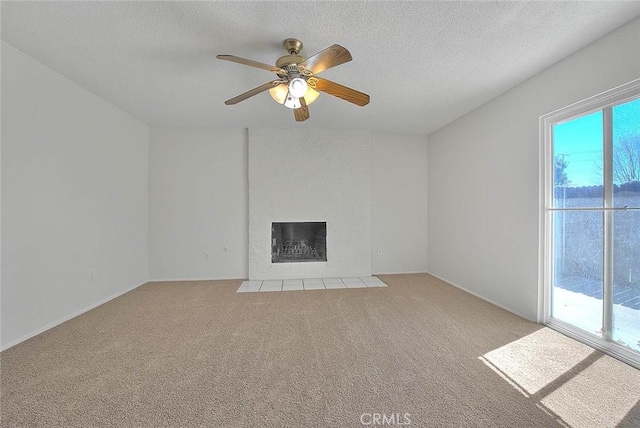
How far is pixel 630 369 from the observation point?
1914 mm

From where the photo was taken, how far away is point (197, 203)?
4.46 m

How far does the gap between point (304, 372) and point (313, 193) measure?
10.1ft

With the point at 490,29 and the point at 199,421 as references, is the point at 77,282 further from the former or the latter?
the point at 490,29

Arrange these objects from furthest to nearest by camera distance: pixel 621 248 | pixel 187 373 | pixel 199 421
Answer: pixel 621 248 < pixel 187 373 < pixel 199 421

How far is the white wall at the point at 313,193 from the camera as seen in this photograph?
4508mm

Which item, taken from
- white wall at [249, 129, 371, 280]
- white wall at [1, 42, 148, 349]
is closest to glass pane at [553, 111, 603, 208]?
white wall at [249, 129, 371, 280]

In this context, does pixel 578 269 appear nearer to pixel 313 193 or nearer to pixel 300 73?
pixel 300 73

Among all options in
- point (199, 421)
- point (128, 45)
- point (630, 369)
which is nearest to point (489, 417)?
point (630, 369)

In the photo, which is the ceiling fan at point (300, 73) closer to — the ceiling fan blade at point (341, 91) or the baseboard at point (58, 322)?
the ceiling fan blade at point (341, 91)

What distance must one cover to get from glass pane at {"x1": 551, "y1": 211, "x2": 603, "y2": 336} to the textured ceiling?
4.84ft

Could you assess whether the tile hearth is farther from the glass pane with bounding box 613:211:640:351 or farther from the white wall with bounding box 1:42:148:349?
the glass pane with bounding box 613:211:640:351

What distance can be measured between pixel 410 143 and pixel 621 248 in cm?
328

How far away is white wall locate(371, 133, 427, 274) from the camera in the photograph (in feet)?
15.9

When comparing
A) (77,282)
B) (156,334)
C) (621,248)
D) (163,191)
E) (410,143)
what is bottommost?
(156,334)
